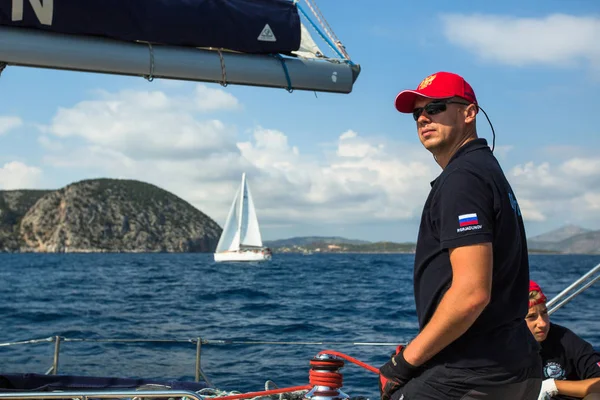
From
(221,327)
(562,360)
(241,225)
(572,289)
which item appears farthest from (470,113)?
(241,225)

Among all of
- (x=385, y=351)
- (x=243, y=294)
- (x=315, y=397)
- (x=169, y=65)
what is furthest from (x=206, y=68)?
(x=243, y=294)

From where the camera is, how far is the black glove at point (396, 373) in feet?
6.89

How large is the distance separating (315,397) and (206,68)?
1950mm

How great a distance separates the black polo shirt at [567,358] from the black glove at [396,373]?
2.12 meters

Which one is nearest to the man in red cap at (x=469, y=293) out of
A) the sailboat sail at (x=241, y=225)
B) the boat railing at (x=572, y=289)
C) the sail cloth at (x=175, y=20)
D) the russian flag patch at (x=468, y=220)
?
the russian flag patch at (x=468, y=220)

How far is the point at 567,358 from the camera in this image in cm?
403

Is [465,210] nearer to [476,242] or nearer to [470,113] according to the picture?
[476,242]

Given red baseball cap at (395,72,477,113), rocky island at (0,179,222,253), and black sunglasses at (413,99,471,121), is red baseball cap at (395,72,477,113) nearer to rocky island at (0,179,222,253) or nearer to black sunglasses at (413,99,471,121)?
black sunglasses at (413,99,471,121)

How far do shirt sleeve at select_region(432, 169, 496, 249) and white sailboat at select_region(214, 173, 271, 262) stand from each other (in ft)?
259

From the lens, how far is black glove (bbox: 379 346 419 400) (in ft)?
6.89

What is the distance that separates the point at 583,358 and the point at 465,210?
8.14ft

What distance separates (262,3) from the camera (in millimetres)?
4094

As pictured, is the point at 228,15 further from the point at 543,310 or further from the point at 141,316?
the point at 141,316

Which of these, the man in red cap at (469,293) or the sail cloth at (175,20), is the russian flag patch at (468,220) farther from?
the sail cloth at (175,20)
